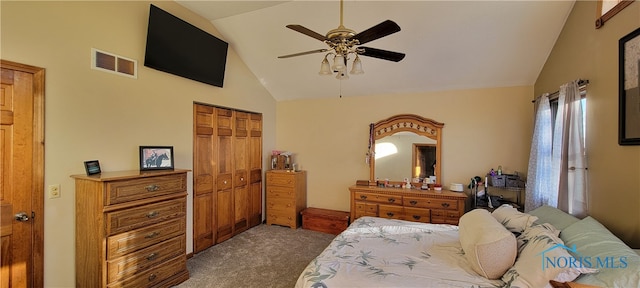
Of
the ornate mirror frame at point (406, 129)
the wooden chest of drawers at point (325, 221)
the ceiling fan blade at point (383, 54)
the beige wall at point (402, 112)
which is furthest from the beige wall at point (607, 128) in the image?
the wooden chest of drawers at point (325, 221)

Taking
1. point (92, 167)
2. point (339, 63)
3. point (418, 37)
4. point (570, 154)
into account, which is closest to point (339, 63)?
point (339, 63)

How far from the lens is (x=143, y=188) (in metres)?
2.30

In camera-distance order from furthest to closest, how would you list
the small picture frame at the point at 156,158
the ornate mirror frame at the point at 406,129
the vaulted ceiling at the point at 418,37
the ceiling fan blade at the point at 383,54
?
the ornate mirror frame at the point at 406,129
the vaulted ceiling at the point at 418,37
the small picture frame at the point at 156,158
the ceiling fan blade at the point at 383,54

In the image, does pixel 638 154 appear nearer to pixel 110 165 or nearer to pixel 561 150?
pixel 561 150

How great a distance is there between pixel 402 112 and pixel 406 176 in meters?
1.08

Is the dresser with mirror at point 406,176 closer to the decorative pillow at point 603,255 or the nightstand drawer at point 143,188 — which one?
the decorative pillow at point 603,255

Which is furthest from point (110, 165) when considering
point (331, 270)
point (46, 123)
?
point (331, 270)

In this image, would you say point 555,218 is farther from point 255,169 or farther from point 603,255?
point 255,169

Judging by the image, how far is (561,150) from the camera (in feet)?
7.93

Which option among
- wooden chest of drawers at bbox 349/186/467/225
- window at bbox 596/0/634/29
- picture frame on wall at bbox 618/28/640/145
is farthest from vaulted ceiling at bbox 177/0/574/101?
wooden chest of drawers at bbox 349/186/467/225

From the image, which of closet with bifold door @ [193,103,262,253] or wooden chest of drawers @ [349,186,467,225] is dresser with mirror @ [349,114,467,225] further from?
closet with bifold door @ [193,103,262,253]

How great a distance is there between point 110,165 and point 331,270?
239 centimetres

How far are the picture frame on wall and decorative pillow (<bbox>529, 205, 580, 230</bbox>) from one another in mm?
638

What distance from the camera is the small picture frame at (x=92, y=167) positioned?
2.22m
